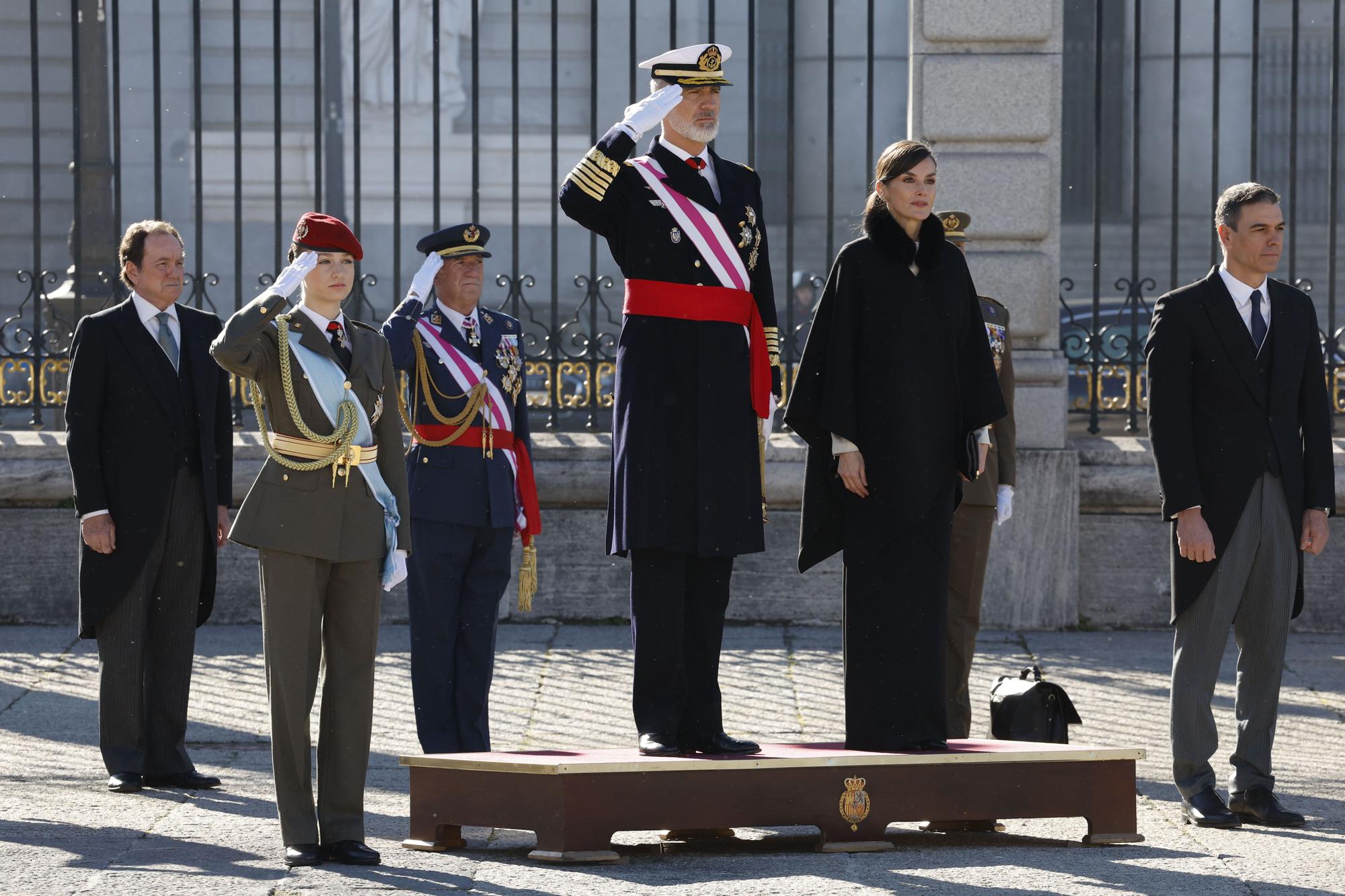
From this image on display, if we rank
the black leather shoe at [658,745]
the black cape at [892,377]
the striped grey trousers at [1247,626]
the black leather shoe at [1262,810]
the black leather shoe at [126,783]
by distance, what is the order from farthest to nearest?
1. the black leather shoe at [126,783]
2. the striped grey trousers at [1247,626]
3. the black leather shoe at [1262,810]
4. the black cape at [892,377]
5. the black leather shoe at [658,745]

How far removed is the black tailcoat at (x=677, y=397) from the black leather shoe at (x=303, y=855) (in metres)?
1.08

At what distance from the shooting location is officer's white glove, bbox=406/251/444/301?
240 inches

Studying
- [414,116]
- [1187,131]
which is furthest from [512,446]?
[1187,131]

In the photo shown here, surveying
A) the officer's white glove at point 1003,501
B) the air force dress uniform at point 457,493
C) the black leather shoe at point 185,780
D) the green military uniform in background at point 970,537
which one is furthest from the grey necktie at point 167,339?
the officer's white glove at point 1003,501

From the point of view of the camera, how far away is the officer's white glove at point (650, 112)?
195 inches

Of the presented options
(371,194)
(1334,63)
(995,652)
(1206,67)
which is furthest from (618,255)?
(1206,67)

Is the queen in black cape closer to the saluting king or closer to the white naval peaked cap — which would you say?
the saluting king

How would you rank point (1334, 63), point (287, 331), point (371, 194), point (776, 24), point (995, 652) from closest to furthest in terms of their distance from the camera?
point (287, 331), point (995, 652), point (1334, 63), point (371, 194), point (776, 24)

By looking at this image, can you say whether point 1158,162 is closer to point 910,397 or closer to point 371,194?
point 371,194

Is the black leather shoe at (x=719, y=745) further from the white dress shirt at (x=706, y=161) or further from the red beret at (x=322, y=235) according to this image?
the red beret at (x=322, y=235)

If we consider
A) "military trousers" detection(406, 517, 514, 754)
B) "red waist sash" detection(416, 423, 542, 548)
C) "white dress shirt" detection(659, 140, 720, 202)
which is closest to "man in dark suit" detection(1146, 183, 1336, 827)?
"white dress shirt" detection(659, 140, 720, 202)

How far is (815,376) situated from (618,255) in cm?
62

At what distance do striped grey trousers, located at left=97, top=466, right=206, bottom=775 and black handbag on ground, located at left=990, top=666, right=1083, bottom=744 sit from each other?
8.20 ft

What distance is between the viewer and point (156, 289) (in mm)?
6086
